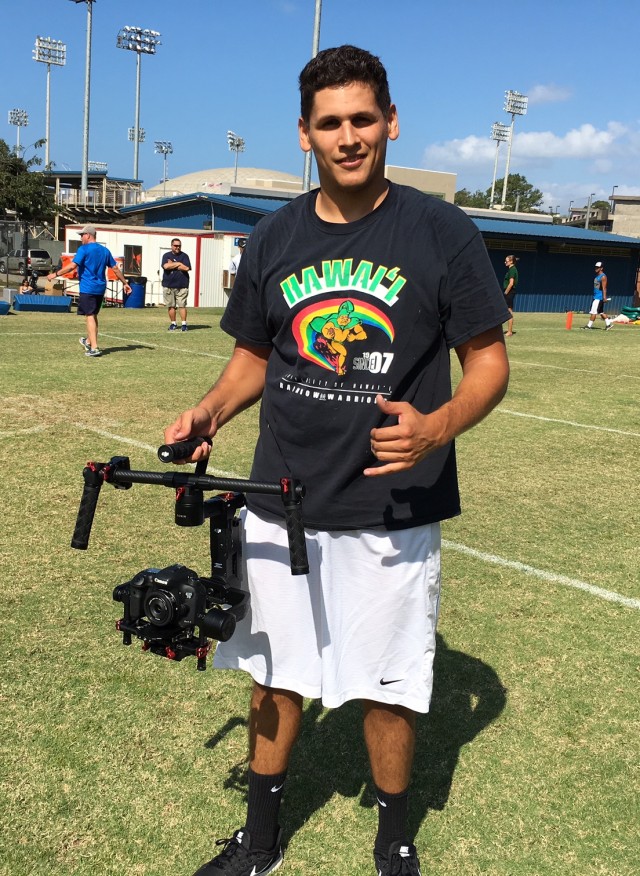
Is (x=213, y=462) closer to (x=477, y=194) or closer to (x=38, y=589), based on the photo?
(x=38, y=589)

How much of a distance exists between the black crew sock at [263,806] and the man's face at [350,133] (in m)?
1.78

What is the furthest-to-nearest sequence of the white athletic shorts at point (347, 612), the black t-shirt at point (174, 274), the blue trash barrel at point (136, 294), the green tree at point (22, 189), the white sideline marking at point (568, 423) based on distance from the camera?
the green tree at point (22, 189) < the blue trash barrel at point (136, 294) < the black t-shirt at point (174, 274) < the white sideline marking at point (568, 423) < the white athletic shorts at point (347, 612)

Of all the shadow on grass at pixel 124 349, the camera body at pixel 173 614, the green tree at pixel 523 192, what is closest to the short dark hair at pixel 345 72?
the camera body at pixel 173 614

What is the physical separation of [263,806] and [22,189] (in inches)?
2108

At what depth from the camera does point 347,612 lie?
7.72 feet

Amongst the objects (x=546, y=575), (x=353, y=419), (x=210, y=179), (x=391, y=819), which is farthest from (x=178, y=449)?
(x=210, y=179)

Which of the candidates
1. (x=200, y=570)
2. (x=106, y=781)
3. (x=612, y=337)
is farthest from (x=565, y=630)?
(x=612, y=337)

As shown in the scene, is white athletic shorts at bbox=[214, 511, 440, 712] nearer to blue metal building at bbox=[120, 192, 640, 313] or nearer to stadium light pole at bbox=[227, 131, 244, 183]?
blue metal building at bbox=[120, 192, 640, 313]

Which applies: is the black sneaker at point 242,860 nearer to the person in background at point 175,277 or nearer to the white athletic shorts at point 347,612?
the white athletic shorts at point 347,612

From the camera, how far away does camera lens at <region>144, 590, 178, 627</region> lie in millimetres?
2104

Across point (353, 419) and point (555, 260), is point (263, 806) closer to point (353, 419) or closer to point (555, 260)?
point (353, 419)

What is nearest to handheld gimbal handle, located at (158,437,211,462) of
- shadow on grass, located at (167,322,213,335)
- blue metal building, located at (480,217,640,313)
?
shadow on grass, located at (167,322,213,335)

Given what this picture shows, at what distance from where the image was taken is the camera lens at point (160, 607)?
2.10 meters

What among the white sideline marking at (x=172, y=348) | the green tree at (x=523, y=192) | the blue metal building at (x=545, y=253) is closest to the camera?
the white sideline marking at (x=172, y=348)
